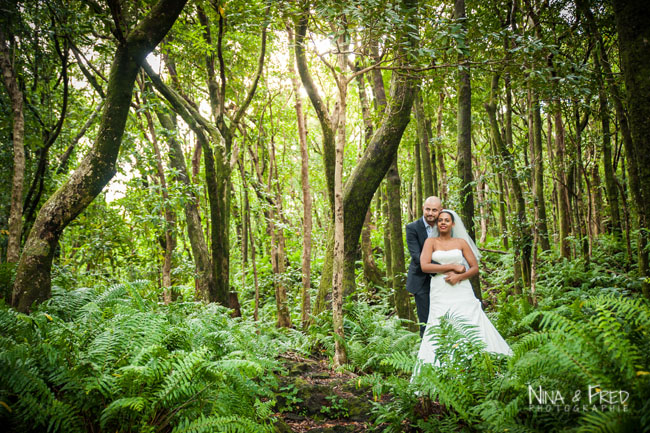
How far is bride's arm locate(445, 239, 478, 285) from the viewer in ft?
15.5

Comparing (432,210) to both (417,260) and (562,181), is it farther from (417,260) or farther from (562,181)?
(562,181)

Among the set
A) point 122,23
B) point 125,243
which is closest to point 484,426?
point 122,23

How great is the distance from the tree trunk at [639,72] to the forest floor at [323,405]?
2.70 metres

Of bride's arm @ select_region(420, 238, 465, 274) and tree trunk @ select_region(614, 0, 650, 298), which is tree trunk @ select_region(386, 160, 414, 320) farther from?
tree trunk @ select_region(614, 0, 650, 298)

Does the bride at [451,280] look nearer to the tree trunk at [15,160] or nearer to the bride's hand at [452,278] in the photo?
the bride's hand at [452,278]

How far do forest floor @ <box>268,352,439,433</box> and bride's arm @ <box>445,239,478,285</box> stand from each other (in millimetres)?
1556

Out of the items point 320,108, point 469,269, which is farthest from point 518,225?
point 320,108

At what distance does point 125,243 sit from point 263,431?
32.5 feet

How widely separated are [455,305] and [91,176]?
5.00 metres

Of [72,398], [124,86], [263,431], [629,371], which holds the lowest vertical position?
[263,431]

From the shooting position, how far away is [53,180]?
28.4ft

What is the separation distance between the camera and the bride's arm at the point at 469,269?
4.73 m

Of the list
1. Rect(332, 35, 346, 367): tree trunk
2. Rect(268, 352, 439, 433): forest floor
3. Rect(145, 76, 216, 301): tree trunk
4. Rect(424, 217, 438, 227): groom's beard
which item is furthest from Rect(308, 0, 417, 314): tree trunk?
Rect(145, 76, 216, 301): tree trunk

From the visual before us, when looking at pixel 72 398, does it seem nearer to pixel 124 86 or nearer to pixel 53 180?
pixel 124 86
